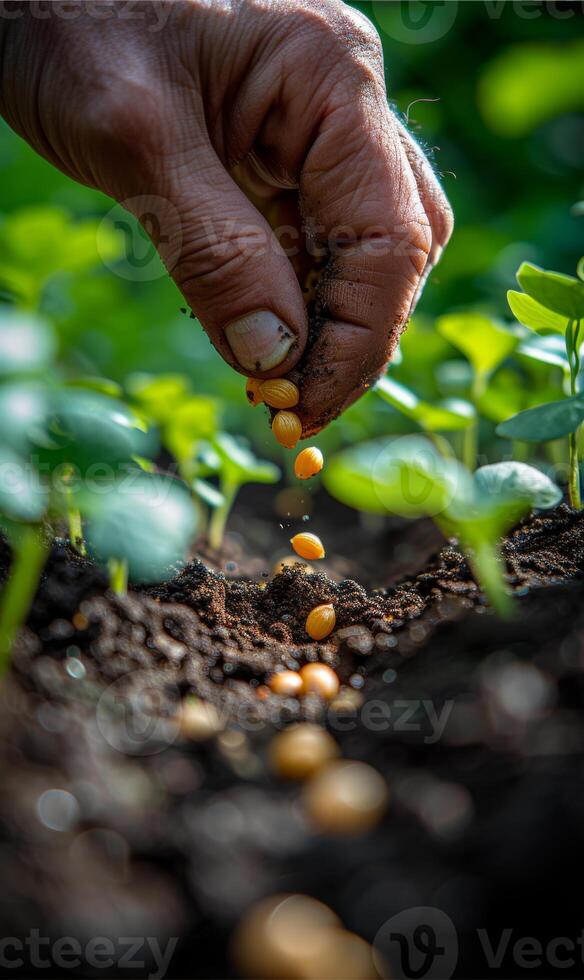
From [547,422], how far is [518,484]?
0.12 metres

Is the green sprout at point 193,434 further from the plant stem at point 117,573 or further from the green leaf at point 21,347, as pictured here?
the plant stem at point 117,573

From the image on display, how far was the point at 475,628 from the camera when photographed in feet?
2.12

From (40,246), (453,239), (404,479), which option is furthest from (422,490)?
(453,239)

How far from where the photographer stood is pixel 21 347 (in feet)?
3.77

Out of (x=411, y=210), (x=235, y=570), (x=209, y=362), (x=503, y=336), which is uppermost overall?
(x=411, y=210)

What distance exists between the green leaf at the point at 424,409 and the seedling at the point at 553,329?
17 centimetres

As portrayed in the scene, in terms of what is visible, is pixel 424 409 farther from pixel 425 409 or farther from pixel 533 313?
pixel 533 313

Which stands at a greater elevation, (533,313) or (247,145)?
(247,145)

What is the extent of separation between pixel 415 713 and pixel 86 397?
0.45 metres

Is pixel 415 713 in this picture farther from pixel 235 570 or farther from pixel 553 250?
pixel 553 250

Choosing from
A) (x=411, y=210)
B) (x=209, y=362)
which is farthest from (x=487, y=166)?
(x=411, y=210)

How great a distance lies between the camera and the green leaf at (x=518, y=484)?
0.85 metres

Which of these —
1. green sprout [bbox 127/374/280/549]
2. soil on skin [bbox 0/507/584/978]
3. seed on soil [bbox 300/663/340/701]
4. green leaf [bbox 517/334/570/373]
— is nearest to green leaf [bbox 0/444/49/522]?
soil on skin [bbox 0/507/584/978]

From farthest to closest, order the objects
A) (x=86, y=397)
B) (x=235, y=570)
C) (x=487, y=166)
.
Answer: (x=487, y=166)
(x=235, y=570)
(x=86, y=397)
